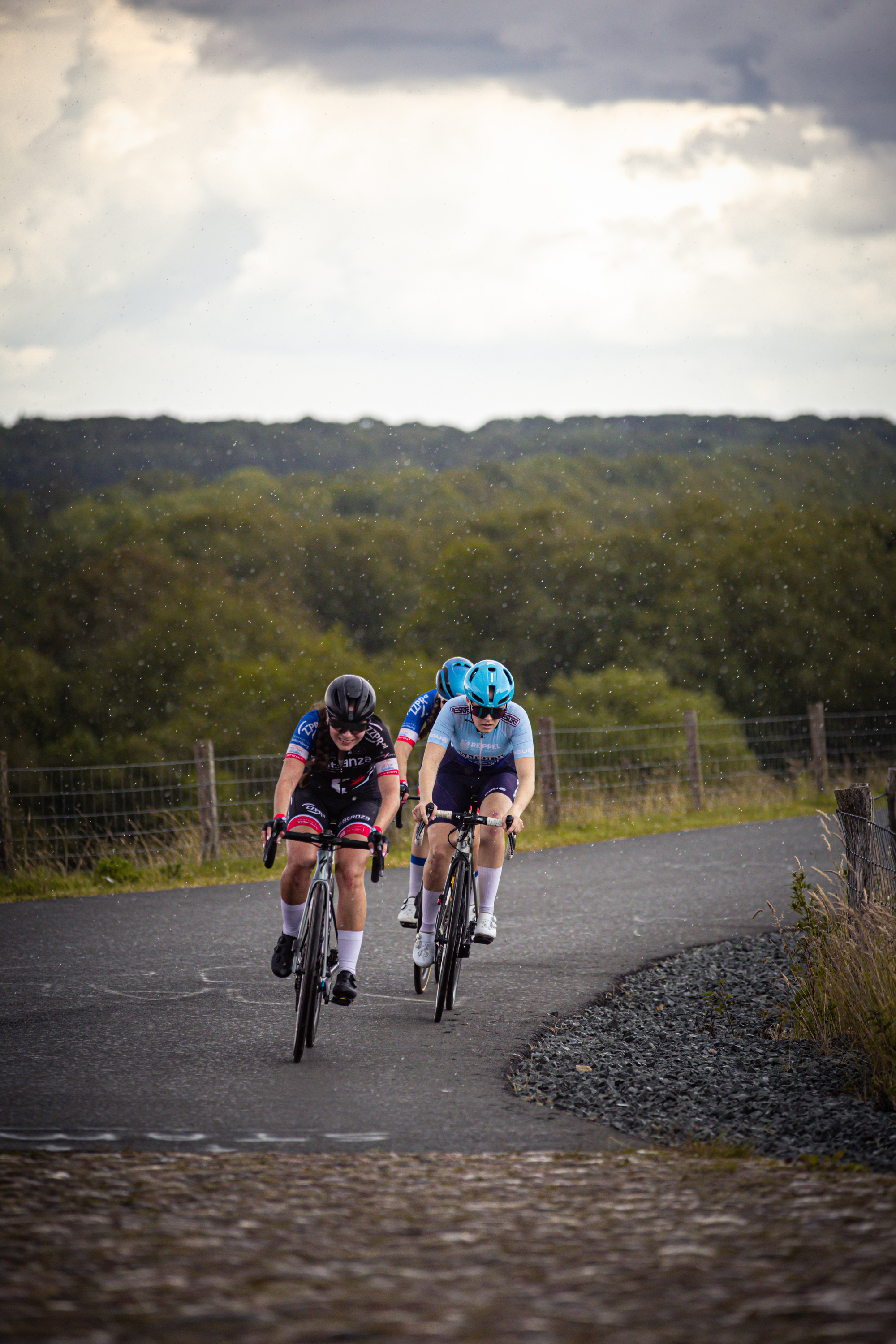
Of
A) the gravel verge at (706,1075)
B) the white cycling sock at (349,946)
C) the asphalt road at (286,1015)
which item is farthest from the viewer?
the white cycling sock at (349,946)

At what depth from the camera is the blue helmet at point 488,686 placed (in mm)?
7242

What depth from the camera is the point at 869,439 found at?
9850 centimetres

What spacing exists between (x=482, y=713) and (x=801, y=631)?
37.9m

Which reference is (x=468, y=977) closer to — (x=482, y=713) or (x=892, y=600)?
(x=482, y=713)

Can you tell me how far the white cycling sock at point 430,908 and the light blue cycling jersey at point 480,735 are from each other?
88cm

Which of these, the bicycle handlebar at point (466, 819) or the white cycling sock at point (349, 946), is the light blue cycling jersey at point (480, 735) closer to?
the bicycle handlebar at point (466, 819)

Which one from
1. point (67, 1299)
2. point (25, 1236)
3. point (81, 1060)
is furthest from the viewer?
point (81, 1060)

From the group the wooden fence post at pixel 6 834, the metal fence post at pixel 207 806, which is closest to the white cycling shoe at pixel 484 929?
the metal fence post at pixel 207 806

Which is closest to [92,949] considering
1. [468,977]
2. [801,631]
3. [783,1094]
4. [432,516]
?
[468,977]

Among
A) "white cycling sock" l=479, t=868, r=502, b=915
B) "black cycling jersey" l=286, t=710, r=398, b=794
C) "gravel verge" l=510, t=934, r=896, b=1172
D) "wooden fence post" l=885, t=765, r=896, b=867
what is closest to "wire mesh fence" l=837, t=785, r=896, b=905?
"wooden fence post" l=885, t=765, r=896, b=867

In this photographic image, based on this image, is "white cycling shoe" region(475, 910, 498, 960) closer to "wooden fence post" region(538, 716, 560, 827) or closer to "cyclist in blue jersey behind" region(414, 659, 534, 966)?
"cyclist in blue jersey behind" region(414, 659, 534, 966)

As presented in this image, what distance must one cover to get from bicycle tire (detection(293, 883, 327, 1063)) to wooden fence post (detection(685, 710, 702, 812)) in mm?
15235

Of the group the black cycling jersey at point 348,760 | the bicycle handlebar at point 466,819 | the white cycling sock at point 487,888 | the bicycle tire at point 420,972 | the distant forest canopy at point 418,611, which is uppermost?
the distant forest canopy at point 418,611

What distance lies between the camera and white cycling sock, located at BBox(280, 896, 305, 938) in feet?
21.6
